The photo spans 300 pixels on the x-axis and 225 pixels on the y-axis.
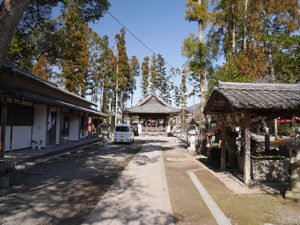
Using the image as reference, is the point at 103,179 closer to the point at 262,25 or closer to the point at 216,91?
the point at 216,91

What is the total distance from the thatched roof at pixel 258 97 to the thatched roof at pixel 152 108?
22.1 meters

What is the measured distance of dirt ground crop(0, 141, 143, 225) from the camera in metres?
3.55

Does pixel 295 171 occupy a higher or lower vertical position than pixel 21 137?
lower

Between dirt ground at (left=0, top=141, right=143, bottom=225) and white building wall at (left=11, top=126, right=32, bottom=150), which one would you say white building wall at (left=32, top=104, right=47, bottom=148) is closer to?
white building wall at (left=11, top=126, right=32, bottom=150)

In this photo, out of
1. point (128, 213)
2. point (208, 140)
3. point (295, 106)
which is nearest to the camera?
point (128, 213)

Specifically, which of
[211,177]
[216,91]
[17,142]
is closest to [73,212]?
[211,177]

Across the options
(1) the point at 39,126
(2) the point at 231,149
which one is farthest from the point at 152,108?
(2) the point at 231,149

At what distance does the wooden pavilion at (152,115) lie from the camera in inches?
1177

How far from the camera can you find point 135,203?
4297 mm

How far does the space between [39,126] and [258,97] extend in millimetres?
11488

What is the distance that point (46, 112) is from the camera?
11602mm

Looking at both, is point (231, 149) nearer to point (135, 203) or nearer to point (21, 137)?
point (135, 203)

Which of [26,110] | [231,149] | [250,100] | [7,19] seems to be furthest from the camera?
[26,110]

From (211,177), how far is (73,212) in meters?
4.82
